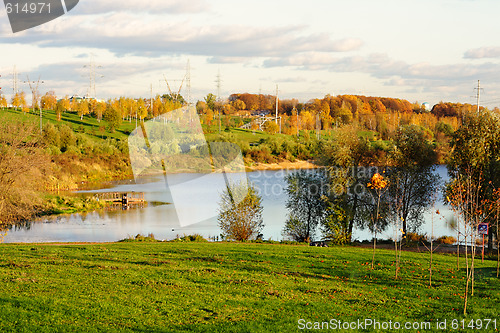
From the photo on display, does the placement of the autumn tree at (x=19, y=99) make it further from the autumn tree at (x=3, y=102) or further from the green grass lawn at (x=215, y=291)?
the green grass lawn at (x=215, y=291)

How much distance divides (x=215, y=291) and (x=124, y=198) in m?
37.0

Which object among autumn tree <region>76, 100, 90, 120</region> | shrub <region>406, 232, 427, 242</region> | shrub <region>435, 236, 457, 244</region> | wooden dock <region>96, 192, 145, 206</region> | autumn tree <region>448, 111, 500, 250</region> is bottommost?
wooden dock <region>96, 192, 145, 206</region>

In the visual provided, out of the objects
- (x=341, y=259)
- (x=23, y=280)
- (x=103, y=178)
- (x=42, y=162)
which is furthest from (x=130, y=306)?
(x=103, y=178)

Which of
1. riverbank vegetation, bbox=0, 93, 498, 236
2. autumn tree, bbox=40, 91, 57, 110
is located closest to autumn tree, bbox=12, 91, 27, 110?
riverbank vegetation, bbox=0, 93, 498, 236

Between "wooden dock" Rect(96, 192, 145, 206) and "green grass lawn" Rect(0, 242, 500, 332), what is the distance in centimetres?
2893

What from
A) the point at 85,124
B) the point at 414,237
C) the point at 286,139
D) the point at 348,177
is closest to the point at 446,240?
the point at 414,237

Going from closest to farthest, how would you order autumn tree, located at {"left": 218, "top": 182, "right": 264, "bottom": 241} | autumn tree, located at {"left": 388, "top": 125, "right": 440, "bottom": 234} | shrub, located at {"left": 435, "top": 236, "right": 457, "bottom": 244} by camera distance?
autumn tree, located at {"left": 218, "top": 182, "right": 264, "bottom": 241} < shrub, located at {"left": 435, "top": 236, "right": 457, "bottom": 244} < autumn tree, located at {"left": 388, "top": 125, "right": 440, "bottom": 234}

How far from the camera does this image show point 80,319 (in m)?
9.31

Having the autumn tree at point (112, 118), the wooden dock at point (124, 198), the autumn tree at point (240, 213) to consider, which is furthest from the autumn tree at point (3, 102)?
the autumn tree at point (240, 213)

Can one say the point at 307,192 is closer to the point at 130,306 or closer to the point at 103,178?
the point at 130,306

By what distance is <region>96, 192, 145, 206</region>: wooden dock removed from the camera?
47.1 metres

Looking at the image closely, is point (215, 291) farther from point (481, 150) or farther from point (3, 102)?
point (3, 102)

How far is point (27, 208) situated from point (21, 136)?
4587 millimetres

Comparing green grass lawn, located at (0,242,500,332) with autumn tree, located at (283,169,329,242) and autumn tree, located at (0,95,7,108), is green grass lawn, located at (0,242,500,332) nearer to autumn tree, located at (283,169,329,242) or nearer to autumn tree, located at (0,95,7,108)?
autumn tree, located at (283,169,329,242)
